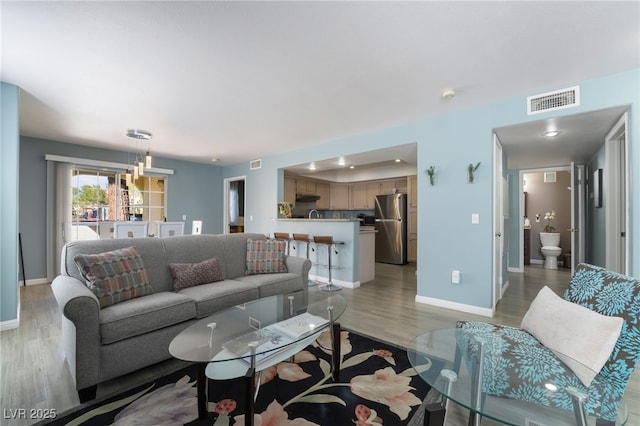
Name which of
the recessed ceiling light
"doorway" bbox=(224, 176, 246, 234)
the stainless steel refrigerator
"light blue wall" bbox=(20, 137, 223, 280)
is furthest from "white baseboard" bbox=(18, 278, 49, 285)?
the recessed ceiling light

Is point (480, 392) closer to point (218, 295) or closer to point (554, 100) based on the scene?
point (218, 295)

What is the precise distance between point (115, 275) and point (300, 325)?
5.00ft

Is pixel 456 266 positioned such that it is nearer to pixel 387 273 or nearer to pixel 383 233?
pixel 387 273

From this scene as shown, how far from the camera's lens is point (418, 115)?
362cm

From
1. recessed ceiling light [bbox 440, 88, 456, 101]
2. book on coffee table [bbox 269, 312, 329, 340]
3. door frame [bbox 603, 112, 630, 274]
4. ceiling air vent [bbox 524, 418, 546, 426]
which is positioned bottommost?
ceiling air vent [bbox 524, 418, 546, 426]

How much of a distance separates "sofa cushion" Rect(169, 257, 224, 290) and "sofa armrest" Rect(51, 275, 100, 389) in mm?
822

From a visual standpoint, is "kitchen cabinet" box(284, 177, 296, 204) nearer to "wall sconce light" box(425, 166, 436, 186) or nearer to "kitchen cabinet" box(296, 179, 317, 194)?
"kitchen cabinet" box(296, 179, 317, 194)

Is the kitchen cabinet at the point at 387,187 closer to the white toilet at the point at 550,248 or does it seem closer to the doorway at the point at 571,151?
the doorway at the point at 571,151

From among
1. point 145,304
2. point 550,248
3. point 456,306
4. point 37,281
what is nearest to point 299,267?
point 145,304

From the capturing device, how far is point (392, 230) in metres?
6.89

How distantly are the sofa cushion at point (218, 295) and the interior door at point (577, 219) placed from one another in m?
5.23

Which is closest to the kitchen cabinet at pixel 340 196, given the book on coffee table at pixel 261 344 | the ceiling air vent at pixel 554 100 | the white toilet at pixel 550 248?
the white toilet at pixel 550 248

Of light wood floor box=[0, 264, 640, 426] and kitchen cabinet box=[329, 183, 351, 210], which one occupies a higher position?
kitchen cabinet box=[329, 183, 351, 210]

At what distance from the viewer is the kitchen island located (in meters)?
4.58
